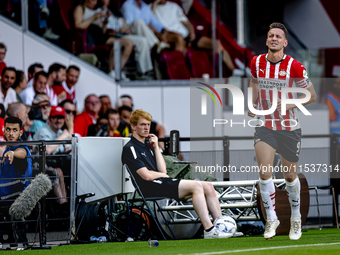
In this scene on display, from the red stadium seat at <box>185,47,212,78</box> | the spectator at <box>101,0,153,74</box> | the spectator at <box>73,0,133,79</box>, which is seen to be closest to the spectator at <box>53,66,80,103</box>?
the spectator at <box>73,0,133,79</box>

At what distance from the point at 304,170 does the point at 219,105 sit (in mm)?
1538

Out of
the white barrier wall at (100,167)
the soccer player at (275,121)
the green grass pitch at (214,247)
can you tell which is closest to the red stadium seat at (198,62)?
the white barrier wall at (100,167)

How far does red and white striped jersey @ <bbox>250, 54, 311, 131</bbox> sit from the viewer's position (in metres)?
5.92

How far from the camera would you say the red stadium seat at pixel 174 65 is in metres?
10.4

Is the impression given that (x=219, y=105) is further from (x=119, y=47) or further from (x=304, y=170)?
(x=119, y=47)

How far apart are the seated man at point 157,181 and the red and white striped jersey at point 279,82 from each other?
1061mm

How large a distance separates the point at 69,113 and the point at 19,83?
0.90 metres

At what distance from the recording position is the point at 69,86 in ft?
30.4

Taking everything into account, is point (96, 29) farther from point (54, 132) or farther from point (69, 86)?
point (54, 132)

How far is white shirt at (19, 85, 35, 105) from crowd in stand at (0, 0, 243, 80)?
4.42 ft

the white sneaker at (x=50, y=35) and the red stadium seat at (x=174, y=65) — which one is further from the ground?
the white sneaker at (x=50, y=35)

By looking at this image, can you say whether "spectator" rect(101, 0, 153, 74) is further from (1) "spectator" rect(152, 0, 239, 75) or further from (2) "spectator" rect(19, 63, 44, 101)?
(2) "spectator" rect(19, 63, 44, 101)

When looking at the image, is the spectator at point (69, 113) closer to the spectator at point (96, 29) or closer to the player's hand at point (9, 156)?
the spectator at point (96, 29)

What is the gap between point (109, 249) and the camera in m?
5.60
